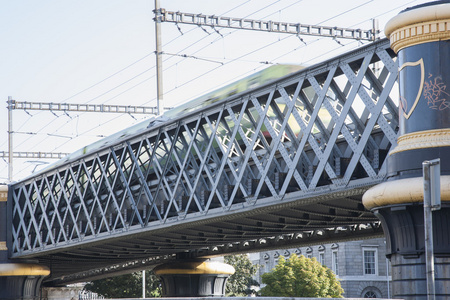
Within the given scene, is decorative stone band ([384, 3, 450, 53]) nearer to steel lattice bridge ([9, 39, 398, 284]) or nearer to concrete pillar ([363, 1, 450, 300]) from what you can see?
concrete pillar ([363, 1, 450, 300])

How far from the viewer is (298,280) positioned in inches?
2734

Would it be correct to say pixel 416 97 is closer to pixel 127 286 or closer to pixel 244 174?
pixel 244 174

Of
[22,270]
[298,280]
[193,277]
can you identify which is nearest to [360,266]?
[298,280]

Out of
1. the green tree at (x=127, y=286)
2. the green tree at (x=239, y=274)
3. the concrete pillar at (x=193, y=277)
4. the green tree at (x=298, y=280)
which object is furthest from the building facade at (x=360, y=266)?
the concrete pillar at (x=193, y=277)

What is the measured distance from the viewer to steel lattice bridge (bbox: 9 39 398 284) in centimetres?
2547

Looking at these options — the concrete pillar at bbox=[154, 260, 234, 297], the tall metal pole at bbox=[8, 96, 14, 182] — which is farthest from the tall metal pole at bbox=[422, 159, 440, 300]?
the tall metal pole at bbox=[8, 96, 14, 182]

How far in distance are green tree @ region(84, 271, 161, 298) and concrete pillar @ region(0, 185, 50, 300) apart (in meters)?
23.4

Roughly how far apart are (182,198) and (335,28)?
12.4 meters

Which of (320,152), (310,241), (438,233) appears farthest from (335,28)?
(438,233)

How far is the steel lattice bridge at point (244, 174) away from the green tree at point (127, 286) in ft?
87.7

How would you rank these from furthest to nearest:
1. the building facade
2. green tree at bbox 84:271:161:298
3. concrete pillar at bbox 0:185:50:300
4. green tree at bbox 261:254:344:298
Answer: the building facade → green tree at bbox 84:271:161:298 → green tree at bbox 261:254:344:298 → concrete pillar at bbox 0:185:50:300

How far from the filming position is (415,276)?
20.6 meters

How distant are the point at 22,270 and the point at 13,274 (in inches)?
29.0

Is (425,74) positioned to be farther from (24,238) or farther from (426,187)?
(24,238)
